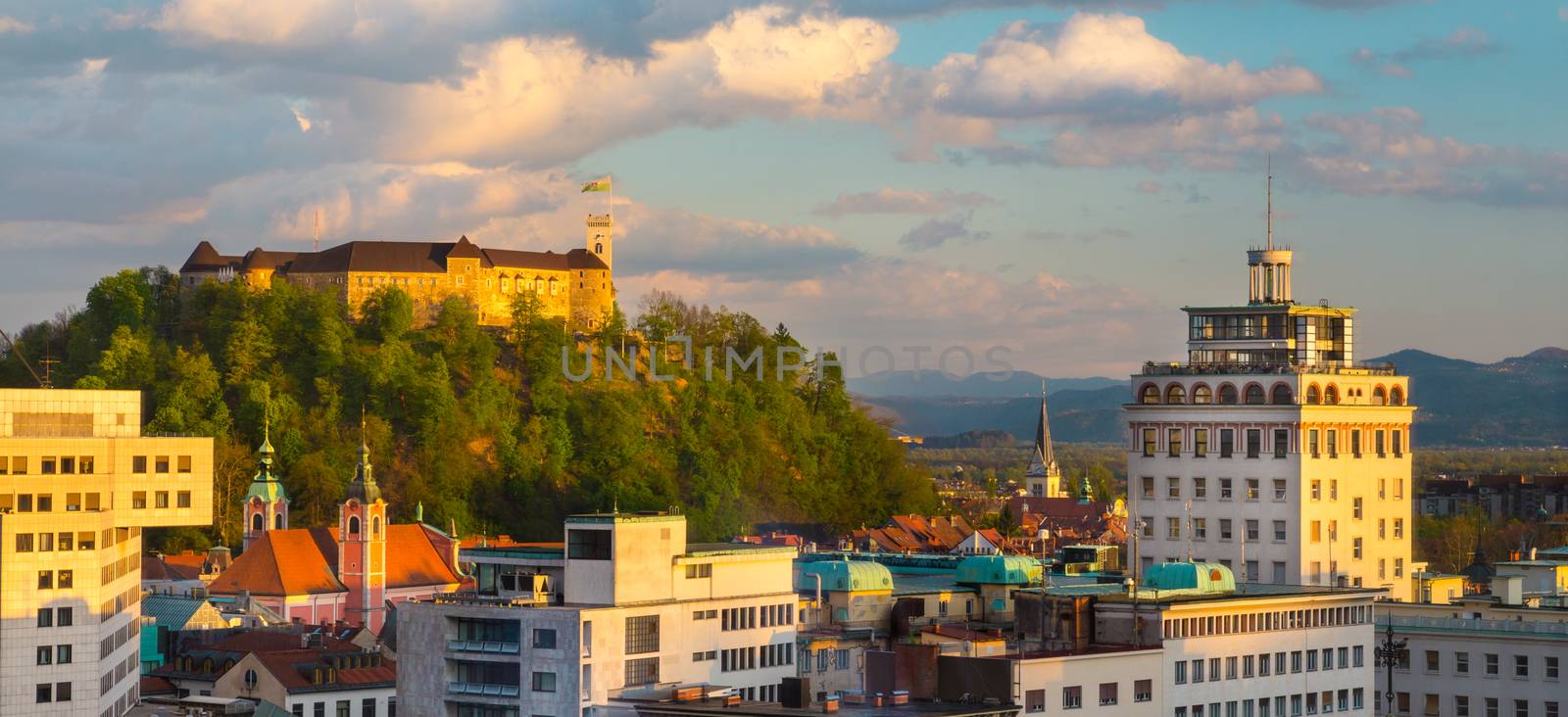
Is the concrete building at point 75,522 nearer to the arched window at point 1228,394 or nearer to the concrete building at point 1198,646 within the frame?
the concrete building at point 1198,646

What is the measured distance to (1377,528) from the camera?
97750 mm

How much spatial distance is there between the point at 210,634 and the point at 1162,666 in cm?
7082

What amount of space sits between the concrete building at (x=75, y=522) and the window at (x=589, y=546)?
2668 cm

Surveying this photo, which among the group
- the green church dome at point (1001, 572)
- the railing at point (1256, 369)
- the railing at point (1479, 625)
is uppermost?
the railing at point (1256, 369)

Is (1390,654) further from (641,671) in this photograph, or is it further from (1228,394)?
(641,671)

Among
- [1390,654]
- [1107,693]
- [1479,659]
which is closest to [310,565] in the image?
[1479,659]

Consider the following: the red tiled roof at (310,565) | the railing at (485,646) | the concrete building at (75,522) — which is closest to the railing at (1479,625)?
the railing at (485,646)

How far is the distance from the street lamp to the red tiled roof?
9002 cm

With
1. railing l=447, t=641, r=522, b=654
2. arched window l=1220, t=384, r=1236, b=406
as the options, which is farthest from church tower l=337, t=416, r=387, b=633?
railing l=447, t=641, r=522, b=654

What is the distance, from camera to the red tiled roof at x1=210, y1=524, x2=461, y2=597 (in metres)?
161

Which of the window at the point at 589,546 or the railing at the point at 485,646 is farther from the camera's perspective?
the window at the point at 589,546

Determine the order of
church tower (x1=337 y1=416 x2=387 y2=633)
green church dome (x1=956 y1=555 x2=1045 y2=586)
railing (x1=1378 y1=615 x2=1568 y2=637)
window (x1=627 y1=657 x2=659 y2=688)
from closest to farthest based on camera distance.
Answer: window (x1=627 y1=657 x2=659 y2=688), green church dome (x1=956 y1=555 x2=1045 y2=586), railing (x1=1378 y1=615 x2=1568 y2=637), church tower (x1=337 y1=416 x2=387 y2=633)

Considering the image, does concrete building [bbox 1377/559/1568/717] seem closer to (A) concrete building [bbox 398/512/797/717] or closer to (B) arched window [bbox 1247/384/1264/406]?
(B) arched window [bbox 1247/384/1264/406]

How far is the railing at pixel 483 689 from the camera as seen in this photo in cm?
7381
